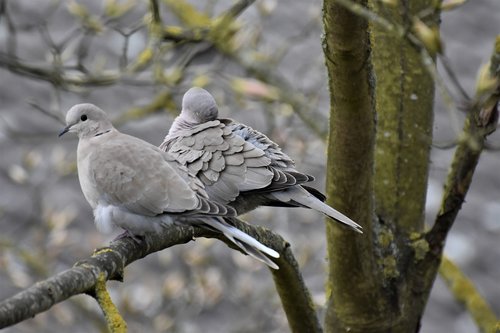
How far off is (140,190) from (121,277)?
714 millimetres

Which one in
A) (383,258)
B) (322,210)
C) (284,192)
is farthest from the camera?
(284,192)

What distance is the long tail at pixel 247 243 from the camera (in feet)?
8.45

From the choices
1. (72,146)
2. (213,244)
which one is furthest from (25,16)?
(213,244)

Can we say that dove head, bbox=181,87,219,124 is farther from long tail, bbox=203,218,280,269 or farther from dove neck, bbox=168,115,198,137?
long tail, bbox=203,218,280,269

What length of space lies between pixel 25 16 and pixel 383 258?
3665 millimetres

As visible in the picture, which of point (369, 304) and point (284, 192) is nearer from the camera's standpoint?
Answer: point (369, 304)

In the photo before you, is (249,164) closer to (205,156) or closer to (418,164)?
(205,156)

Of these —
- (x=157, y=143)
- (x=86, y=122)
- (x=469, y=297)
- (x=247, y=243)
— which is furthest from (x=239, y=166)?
(x=157, y=143)

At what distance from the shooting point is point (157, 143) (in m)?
6.05

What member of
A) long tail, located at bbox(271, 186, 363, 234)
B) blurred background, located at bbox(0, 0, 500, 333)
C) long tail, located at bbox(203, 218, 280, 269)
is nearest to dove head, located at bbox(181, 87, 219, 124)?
blurred background, located at bbox(0, 0, 500, 333)

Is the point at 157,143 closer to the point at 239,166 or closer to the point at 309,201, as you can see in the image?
the point at 239,166

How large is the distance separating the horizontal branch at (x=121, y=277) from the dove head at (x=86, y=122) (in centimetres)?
72

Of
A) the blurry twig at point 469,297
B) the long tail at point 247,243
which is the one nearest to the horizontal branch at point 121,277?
the long tail at point 247,243

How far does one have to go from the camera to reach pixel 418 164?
3.19 meters
